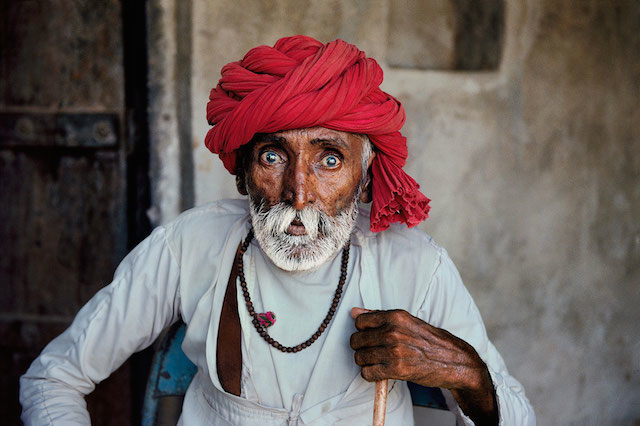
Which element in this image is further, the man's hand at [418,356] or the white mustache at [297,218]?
the white mustache at [297,218]

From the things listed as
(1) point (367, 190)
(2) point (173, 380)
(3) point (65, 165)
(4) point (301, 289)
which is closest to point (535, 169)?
(1) point (367, 190)

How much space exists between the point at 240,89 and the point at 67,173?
3.85 feet

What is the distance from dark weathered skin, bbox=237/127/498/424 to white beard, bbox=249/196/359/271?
0.08 ft

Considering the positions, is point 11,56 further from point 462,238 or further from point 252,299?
point 462,238

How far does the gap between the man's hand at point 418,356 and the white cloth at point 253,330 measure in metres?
0.06

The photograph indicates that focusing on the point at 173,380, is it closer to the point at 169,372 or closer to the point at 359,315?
the point at 169,372

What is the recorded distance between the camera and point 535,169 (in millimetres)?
2867

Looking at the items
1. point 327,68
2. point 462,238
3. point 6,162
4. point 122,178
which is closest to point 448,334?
point 327,68

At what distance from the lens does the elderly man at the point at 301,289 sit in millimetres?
1794

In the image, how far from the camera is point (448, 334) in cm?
182

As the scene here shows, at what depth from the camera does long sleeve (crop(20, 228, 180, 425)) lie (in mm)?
1922

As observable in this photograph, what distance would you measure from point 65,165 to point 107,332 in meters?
0.99

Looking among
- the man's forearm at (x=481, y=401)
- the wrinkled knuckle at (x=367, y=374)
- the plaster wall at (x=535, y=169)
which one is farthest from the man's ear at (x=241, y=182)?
the man's forearm at (x=481, y=401)

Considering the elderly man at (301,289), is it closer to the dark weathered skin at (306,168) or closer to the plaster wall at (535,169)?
the dark weathered skin at (306,168)
